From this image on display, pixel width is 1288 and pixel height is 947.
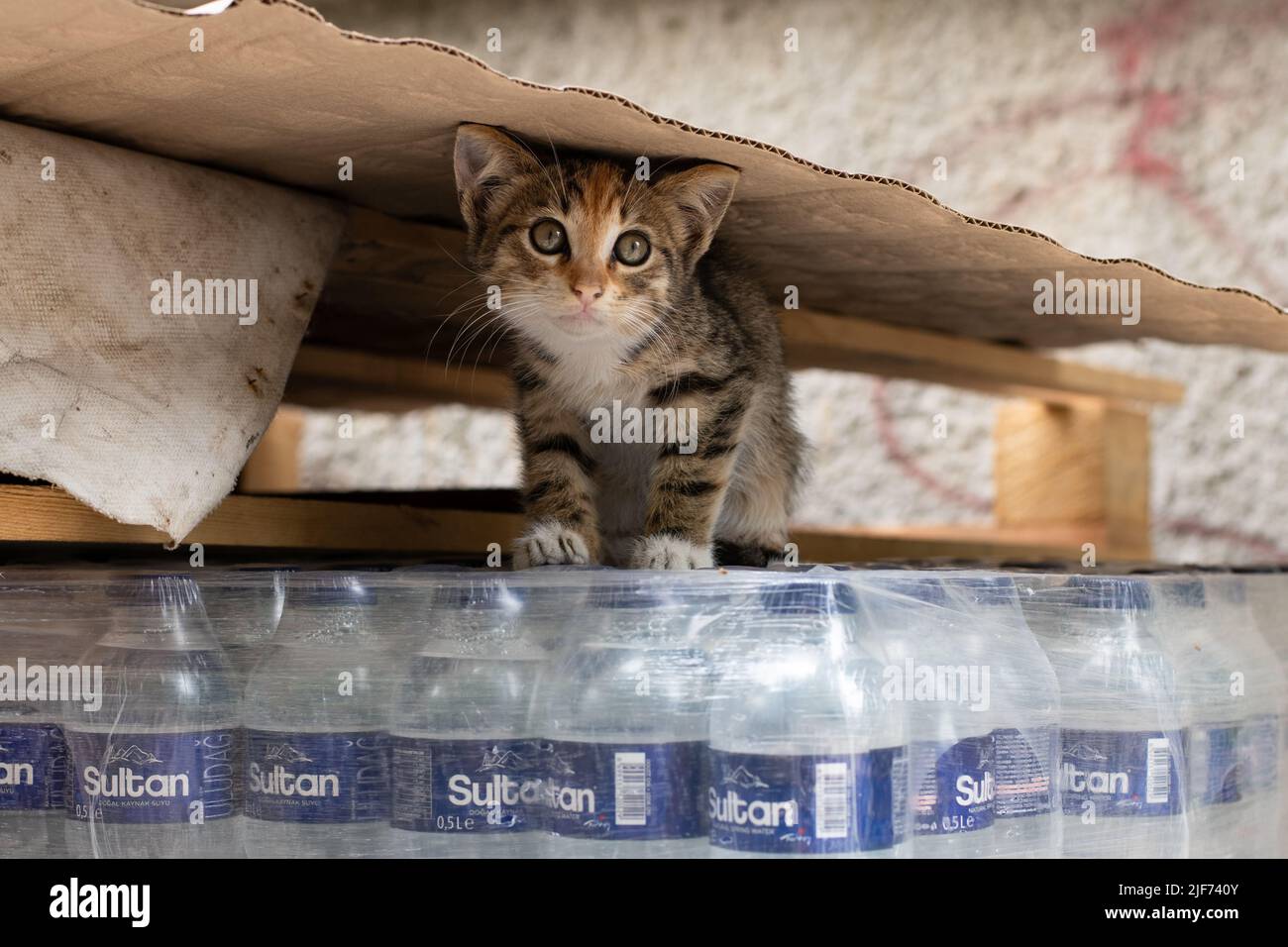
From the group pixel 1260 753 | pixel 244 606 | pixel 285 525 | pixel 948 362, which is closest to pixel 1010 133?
pixel 948 362

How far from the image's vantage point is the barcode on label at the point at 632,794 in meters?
1.08

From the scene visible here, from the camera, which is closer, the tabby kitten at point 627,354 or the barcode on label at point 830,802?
the barcode on label at point 830,802

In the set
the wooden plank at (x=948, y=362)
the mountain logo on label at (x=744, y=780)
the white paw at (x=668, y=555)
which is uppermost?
the wooden plank at (x=948, y=362)

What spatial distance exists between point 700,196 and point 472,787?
0.66m

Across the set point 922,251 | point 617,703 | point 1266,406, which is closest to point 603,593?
point 617,703

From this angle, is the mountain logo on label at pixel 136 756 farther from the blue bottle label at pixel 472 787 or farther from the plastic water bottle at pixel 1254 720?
the plastic water bottle at pixel 1254 720

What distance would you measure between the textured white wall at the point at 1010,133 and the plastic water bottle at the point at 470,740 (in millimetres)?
2109

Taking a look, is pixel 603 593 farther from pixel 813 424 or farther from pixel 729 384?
pixel 813 424

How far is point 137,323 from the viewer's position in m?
1.28

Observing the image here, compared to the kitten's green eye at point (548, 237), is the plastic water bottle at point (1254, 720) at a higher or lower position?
lower

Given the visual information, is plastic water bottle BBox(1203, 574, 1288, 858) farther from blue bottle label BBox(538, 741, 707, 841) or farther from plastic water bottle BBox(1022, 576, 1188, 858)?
blue bottle label BBox(538, 741, 707, 841)

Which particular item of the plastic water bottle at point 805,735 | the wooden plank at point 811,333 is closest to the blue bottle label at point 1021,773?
the plastic water bottle at point 805,735

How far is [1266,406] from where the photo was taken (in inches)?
115

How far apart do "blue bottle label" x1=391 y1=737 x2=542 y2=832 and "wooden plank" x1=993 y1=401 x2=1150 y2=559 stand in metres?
1.67
